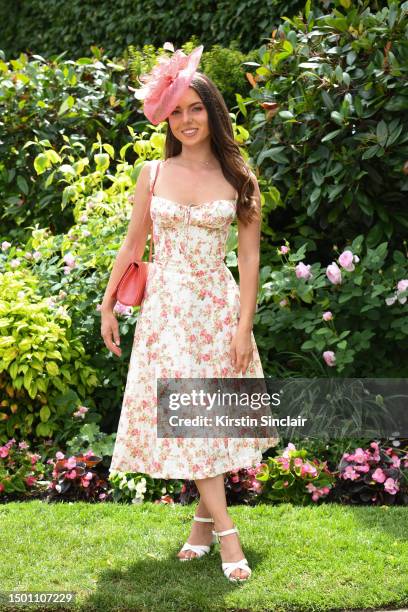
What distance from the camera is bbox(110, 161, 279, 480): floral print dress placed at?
3.32 metres

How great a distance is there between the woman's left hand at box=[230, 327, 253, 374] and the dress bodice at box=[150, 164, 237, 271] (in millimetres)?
276

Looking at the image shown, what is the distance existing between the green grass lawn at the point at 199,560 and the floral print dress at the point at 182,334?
37 centimetres

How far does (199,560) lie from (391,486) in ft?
3.31

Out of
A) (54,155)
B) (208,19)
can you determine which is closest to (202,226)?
(54,155)

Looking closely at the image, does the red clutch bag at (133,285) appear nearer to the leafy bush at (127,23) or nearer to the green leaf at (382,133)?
the green leaf at (382,133)

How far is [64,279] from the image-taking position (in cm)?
506

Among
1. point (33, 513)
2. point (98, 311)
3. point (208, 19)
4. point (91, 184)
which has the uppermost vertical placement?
point (208, 19)

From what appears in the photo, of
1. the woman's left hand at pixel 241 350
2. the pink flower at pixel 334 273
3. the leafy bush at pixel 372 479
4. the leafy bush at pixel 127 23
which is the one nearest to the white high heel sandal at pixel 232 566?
the woman's left hand at pixel 241 350

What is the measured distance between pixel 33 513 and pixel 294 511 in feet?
3.57

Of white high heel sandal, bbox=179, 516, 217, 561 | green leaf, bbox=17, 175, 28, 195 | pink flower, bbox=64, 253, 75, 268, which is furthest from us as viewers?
green leaf, bbox=17, 175, 28, 195

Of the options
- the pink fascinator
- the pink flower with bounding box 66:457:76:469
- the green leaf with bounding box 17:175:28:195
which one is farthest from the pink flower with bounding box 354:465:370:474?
the green leaf with bounding box 17:175:28:195

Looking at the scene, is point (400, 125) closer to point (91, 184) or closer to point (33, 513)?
point (91, 184)

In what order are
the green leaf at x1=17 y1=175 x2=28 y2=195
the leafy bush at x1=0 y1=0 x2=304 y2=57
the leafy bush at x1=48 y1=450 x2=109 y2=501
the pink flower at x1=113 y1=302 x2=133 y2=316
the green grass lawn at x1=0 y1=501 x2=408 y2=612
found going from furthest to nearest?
the leafy bush at x1=0 y1=0 x2=304 y2=57
the green leaf at x1=17 y1=175 x2=28 y2=195
the pink flower at x1=113 y1=302 x2=133 y2=316
the leafy bush at x1=48 y1=450 x2=109 y2=501
the green grass lawn at x1=0 y1=501 x2=408 y2=612

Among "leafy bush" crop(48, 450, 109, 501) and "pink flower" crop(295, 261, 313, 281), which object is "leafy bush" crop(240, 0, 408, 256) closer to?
"pink flower" crop(295, 261, 313, 281)
